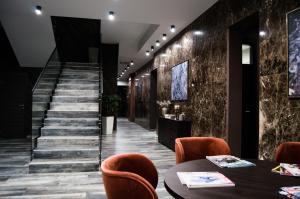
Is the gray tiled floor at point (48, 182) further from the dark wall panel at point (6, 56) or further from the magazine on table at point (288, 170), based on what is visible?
the dark wall panel at point (6, 56)

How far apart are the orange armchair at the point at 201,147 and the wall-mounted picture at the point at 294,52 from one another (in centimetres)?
131

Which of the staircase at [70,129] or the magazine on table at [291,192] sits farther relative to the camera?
the staircase at [70,129]

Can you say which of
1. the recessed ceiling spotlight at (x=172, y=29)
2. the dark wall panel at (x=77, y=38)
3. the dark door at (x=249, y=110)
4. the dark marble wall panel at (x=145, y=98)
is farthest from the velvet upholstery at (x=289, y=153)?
the dark marble wall panel at (x=145, y=98)

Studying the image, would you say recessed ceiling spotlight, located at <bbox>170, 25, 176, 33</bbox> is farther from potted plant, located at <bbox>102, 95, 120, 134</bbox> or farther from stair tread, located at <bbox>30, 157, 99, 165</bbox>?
stair tread, located at <bbox>30, 157, 99, 165</bbox>

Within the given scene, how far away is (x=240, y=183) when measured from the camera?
1544 millimetres

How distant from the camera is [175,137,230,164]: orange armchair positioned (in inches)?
106

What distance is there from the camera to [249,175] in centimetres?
173

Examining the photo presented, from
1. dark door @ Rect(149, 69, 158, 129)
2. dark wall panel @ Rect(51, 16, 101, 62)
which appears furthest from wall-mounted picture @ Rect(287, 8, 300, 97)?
dark door @ Rect(149, 69, 158, 129)

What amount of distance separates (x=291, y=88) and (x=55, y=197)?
132 inches

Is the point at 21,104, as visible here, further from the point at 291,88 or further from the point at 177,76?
the point at 291,88

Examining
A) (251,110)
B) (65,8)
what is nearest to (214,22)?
(251,110)

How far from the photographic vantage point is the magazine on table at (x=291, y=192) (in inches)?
52.4

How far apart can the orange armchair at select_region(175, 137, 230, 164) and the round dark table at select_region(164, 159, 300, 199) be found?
64 centimetres

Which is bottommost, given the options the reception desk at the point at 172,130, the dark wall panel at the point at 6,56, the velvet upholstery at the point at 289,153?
the reception desk at the point at 172,130
